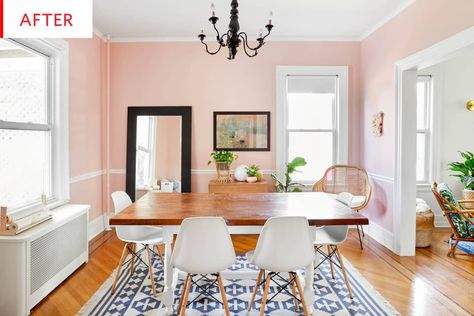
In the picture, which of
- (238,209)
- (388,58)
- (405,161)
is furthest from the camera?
(388,58)

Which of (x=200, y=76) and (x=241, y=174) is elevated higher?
(x=200, y=76)

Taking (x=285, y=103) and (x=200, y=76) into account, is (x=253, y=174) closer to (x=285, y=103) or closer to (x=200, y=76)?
(x=285, y=103)

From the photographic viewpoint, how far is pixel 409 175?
3.78 metres

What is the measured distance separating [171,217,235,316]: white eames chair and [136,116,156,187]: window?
290cm

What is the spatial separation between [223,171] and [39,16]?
2794 mm

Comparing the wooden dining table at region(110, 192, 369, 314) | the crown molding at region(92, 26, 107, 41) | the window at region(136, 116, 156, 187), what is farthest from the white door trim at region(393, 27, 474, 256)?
the crown molding at region(92, 26, 107, 41)

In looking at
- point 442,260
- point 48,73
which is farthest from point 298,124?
point 48,73

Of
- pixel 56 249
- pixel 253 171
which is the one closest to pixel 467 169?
pixel 253 171

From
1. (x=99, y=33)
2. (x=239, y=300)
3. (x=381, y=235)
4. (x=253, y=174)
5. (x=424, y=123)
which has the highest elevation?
(x=99, y=33)

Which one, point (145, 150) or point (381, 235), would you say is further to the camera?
point (145, 150)

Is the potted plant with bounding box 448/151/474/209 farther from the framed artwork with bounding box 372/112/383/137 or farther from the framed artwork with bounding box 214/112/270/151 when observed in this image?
the framed artwork with bounding box 214/112/270/151

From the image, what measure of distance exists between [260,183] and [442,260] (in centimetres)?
227

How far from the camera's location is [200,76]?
4879 millimetres

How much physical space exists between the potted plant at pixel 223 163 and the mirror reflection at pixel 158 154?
0.59 meters
